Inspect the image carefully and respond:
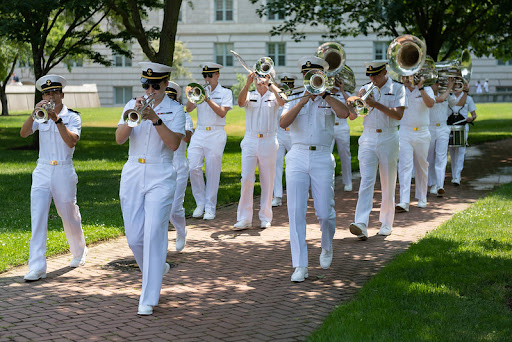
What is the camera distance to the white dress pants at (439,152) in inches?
595

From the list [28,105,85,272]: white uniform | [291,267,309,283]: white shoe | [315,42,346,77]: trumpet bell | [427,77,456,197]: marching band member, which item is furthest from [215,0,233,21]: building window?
[291,267,309,283]: white shoe

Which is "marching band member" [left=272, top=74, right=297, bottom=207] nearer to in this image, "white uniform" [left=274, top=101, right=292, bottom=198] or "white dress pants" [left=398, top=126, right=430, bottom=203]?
"white uniform" [left=274, top=101, right=292, bottom=198]

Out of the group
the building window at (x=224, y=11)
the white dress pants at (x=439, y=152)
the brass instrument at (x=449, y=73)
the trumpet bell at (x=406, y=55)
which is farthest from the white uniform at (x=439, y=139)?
the building window at (x=224, y=11)

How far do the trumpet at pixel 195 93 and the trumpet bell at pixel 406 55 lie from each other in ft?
9.35

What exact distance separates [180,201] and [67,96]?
43.5 meters

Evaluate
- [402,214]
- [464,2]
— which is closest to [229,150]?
[464,2]

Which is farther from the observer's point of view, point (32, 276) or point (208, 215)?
point (208, 215)

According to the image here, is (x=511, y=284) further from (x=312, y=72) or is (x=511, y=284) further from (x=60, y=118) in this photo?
(x=60, y=118)

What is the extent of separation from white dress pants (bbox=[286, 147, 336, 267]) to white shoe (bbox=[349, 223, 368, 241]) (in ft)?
6.36

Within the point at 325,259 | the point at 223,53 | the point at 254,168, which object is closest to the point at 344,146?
the point at 254,168

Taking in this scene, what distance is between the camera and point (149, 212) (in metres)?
7.26

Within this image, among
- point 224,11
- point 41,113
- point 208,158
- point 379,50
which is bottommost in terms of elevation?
point 208,158

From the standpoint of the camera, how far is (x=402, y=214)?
1296 cm

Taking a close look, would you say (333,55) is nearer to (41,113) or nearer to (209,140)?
(209,140)
